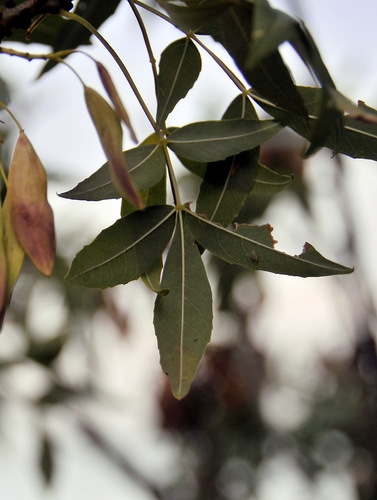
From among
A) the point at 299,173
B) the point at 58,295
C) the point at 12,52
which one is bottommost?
the point at 58,295

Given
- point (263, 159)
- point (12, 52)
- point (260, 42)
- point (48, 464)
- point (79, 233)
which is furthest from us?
point (263, 159)

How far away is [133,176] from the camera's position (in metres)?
0.50

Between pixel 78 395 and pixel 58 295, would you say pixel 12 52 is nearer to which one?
pixel 58 295

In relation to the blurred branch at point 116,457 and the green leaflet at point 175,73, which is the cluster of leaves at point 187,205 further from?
the blurred branch at point 116,457

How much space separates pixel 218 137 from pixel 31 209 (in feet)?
0.53

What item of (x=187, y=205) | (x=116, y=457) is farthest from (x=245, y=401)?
(x=187, y=205)

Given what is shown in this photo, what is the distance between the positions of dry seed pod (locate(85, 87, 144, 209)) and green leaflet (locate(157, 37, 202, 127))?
97 millimetres

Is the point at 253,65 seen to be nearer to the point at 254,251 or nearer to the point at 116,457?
the point at 254,251

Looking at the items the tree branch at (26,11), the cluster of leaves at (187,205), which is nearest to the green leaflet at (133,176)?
the cluster of leaves at (187,205)

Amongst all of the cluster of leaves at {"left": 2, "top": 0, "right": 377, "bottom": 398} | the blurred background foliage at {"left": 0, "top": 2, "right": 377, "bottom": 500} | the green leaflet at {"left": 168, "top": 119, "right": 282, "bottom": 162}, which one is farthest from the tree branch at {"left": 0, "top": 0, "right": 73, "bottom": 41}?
the blurred background foliage at {"left": 0, "top": 2, "right": 377, "bottom": 500}

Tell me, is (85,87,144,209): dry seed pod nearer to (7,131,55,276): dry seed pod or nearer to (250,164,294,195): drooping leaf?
(7,131,55,276): dry seed pod

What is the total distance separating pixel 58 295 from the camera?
66.0 inches

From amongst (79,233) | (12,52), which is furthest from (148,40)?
(79,233)

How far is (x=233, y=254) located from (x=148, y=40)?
17 centimetres
